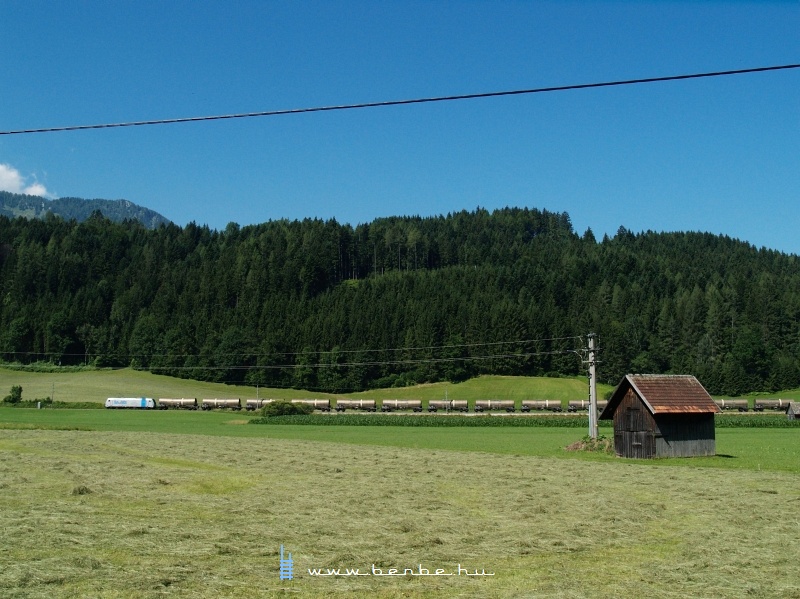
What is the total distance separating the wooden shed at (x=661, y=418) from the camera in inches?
1697

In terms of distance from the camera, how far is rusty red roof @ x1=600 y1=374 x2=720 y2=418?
4294 centimetres

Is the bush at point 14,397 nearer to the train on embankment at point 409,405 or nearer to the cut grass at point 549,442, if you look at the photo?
the train on embankment at point 409,405

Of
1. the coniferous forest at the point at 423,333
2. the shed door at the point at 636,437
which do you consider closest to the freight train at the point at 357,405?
the coniferous forest at the point at 423,333

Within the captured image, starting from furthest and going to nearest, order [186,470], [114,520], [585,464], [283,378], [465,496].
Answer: [283,378], [585,464], [186,470], [465,496], [114,520]

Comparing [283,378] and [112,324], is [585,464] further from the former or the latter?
[112,324]

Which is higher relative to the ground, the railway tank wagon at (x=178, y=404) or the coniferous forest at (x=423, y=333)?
the coniferous forest at (x=423, y=333)

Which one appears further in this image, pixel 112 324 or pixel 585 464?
pixel 112 324

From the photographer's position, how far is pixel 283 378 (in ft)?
516

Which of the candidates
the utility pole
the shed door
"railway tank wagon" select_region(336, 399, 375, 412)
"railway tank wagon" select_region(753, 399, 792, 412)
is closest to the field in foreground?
the shed door

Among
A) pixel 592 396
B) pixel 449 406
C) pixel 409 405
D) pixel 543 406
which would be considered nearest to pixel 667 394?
pixel 592 396

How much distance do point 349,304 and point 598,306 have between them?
2341 inches

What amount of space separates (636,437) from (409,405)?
258 ft

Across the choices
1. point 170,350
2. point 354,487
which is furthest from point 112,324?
point 354,487

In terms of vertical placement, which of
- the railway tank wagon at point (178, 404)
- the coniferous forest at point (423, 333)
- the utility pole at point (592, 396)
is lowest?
the railway tank wagon at point (178, 404)
